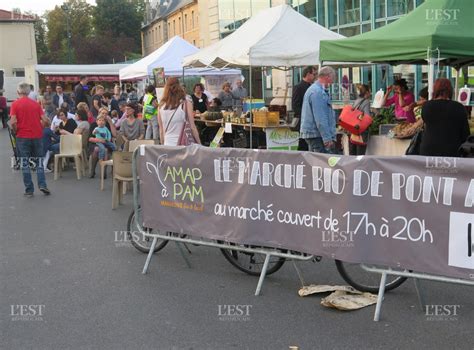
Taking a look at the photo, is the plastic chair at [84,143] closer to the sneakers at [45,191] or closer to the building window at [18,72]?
the sneakers at [45,191]

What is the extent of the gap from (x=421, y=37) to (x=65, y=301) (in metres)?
5.59

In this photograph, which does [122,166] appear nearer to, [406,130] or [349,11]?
[406,130]

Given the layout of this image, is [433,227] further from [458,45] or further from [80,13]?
[80,13]

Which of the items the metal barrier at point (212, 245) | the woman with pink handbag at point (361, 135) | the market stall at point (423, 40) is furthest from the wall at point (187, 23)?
the metal barrier at point (212, 245)

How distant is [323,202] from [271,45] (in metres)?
7.49

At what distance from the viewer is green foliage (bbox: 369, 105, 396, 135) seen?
36.3 feet

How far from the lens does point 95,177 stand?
13836mm

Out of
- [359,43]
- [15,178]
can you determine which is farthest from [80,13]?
[359,43]

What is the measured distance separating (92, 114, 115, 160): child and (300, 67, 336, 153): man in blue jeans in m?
6.06

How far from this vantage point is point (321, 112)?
27.9ft

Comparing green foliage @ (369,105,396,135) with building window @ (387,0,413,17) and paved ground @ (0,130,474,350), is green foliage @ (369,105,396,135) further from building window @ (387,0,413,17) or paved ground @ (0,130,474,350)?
building window @ (387,0,413,17)

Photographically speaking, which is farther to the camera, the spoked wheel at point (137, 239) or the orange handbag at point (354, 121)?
the orange handbag at point (354, 121)

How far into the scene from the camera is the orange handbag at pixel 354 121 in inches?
426

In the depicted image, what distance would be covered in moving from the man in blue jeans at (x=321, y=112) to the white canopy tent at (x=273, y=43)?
3415 mm
